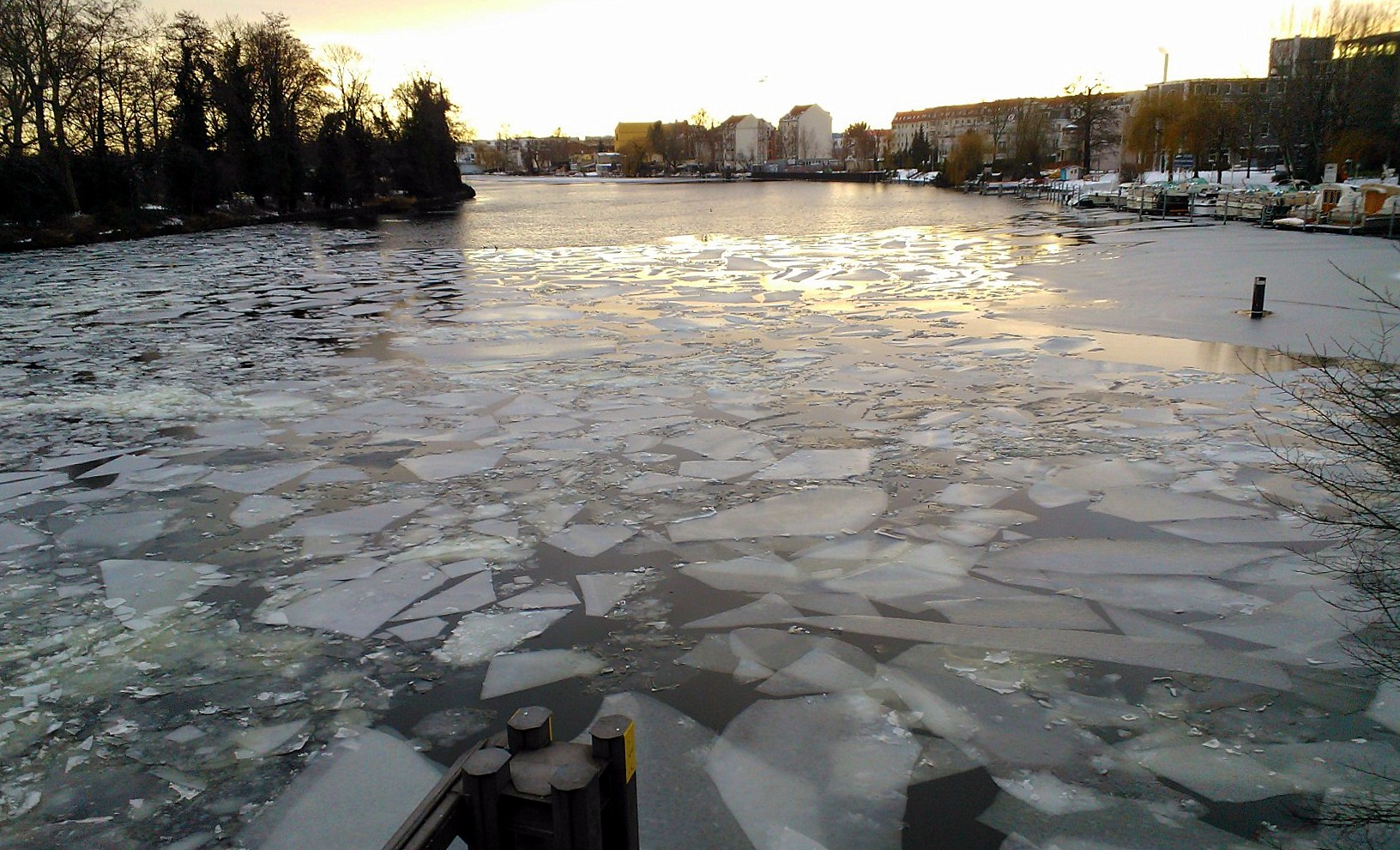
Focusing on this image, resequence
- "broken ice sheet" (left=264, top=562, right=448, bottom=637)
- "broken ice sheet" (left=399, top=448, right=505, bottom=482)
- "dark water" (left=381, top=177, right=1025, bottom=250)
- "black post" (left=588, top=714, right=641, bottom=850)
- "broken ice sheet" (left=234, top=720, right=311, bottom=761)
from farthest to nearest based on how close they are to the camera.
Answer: "dark water" (left=381, top=177, right=1025, bottom=250) → "broken ice sheet" (left=399, top=448, right=505, bottom=482) → "broken ice sheet" (left=264, top=562, right=448, bottom=637) → "broken ice sheet" (left=234, top=720, right=311, bottom=761) → "black post" (left=588, top=714, right=641, bottom=850)

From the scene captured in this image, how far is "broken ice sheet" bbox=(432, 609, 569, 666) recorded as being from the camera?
3.80m

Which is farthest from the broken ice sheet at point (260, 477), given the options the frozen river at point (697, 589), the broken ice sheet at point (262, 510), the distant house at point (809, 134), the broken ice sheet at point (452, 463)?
the distant house at point (809, 134)

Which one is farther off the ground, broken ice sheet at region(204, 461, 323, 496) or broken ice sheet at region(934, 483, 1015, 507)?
broken ice sheet at region(934, 483, 1015, 507)

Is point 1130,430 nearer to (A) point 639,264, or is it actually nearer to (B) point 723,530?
(B) point 723,530

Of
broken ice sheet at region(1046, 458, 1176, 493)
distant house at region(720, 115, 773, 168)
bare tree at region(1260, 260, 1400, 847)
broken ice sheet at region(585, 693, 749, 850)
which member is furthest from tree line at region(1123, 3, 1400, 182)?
distant house at region(720, 115, 773, 168)

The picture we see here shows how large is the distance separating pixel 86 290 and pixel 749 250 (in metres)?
14.4

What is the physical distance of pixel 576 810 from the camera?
178cm

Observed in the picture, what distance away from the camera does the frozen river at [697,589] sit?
293 cm

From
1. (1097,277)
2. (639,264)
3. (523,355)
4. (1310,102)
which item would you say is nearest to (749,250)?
(639,264)

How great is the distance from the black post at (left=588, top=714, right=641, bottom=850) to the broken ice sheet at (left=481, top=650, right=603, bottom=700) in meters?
1.67

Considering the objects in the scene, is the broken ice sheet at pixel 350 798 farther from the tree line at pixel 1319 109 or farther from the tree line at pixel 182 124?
the tree line at pixel 1319 109

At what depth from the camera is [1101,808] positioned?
279 cm

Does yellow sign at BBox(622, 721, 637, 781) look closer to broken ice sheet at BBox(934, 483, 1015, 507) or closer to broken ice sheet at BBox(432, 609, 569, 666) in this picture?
broken ice sheet at BBox(432, 609, 569, 666)

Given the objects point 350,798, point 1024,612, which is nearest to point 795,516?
point 1024,612
